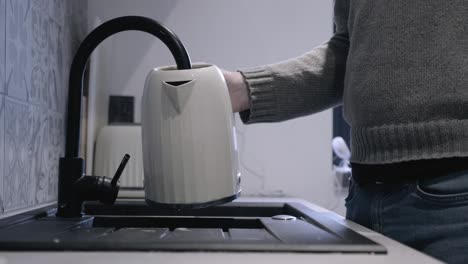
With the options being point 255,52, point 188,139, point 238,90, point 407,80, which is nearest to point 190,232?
point 188,139

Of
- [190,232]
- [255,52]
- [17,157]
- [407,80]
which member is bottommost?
[190,232]

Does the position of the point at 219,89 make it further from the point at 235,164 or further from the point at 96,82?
the point at 96,82

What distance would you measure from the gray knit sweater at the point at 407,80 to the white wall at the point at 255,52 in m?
0.84

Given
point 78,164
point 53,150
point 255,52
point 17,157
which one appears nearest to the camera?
point 78,164

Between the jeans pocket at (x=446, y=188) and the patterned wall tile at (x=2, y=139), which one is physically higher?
the patterned wall tile at (x=2, y=139)

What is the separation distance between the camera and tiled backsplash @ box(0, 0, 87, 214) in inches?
31.2

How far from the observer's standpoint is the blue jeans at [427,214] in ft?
1.93

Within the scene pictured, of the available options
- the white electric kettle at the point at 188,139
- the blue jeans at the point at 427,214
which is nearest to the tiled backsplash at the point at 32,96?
the white electric kettle at the point at 188,139

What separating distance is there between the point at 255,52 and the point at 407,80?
40.5 inches

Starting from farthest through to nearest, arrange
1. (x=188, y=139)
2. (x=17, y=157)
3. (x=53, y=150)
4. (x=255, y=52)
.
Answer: (x=255, y=52) → (x=53, y=150) → (x=17, y=157) → (x=188, y=139)

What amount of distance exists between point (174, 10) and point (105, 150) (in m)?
0.55

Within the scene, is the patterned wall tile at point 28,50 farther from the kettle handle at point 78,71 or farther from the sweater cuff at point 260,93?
the sweater cuff at point 260,93

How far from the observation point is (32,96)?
0.93m

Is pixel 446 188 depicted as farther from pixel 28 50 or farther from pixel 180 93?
pixel 28 50
